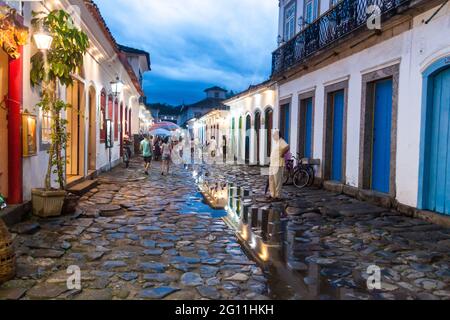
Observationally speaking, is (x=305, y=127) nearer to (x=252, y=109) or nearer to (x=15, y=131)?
(x=252, y=109)

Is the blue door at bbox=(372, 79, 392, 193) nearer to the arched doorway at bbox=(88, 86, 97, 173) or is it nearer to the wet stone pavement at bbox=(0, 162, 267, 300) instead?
the wet stone pavement at bbox=(0, 162, 267, 300)

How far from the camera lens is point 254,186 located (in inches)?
504

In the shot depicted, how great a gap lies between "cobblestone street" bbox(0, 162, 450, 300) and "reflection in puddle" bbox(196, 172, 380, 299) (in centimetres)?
2

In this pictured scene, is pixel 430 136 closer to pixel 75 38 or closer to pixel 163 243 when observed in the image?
pixel 163 243

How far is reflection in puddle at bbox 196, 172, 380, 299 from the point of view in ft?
13.9

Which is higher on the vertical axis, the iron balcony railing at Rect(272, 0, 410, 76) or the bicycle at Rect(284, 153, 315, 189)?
the iron balcony railing at Rect(272, 0, 410, 76)

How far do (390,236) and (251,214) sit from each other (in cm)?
268

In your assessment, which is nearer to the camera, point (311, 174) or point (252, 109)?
point (311, 174)

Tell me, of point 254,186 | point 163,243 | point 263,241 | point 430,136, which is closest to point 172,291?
point 163,243

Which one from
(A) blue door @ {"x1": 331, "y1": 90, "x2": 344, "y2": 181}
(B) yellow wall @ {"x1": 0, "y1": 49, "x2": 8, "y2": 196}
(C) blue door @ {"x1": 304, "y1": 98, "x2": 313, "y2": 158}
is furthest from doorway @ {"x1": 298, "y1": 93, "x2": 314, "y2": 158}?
(B) yellow wall @ {"x1": 0, "y1": 49, "x2": 8, "y2": 196}

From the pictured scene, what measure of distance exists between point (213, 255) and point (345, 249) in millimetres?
1849

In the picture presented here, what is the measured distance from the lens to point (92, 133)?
13211mm

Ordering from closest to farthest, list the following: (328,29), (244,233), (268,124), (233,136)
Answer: (244,233) → (328,29) → (268,124) → (233,136)

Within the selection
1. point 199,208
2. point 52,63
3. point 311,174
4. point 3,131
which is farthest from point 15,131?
point 311,174
